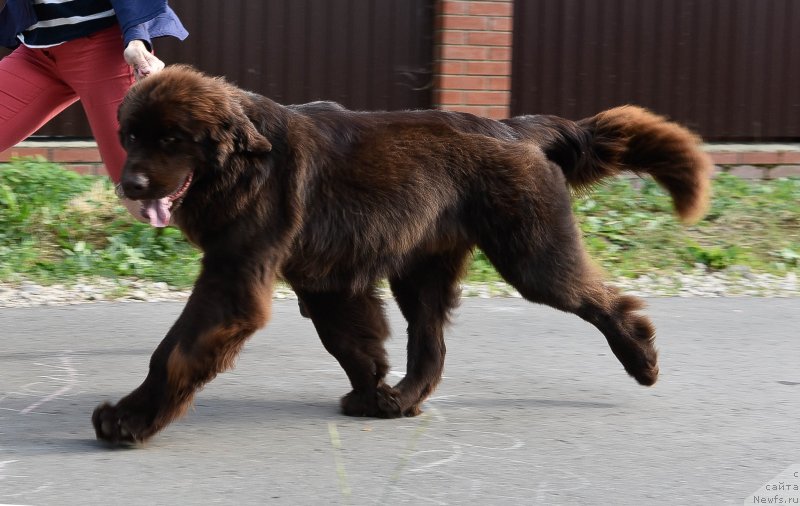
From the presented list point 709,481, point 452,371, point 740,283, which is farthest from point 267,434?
point 740,283

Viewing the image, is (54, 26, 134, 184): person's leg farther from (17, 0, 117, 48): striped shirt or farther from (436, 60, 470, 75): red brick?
(436, 60, 470, 75): red brick

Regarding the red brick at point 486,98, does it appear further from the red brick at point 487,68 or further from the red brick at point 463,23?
the red brick at point 463,23

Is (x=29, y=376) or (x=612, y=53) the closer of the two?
(x=29, y=376)

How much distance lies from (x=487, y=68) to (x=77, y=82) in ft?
12.6

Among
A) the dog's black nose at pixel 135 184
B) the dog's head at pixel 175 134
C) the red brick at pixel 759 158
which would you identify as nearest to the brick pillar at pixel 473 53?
the red brick at pixel 759 158

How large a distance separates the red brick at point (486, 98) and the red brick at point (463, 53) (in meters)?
0.24

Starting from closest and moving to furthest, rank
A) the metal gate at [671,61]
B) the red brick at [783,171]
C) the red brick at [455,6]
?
the red brick at [455,6]
the metal gate at [671,61]
the red brick at [783,171]

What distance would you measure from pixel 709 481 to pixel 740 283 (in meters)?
3.20

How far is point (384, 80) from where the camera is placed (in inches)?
317

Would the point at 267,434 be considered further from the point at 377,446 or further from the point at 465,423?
the point at 465,423

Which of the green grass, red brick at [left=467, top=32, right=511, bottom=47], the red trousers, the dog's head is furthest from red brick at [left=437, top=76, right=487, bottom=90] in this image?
the dog's head

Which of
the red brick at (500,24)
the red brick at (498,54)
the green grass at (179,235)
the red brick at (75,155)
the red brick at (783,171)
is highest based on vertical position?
the red brick at (500,24)

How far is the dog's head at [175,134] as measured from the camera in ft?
11.0

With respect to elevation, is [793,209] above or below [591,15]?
below
